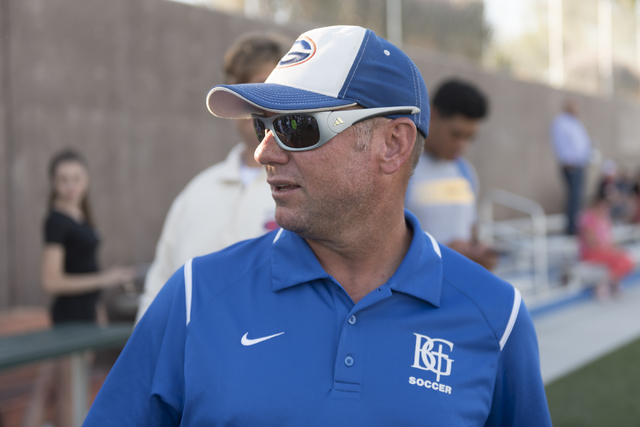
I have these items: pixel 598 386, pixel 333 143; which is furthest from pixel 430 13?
pixel 333 143

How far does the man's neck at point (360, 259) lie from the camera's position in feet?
4.53

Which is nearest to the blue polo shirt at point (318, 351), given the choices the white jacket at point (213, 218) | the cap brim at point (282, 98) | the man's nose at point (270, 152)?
the man's nose at point (270, 152)

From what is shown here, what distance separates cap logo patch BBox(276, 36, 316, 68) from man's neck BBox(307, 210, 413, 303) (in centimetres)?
43

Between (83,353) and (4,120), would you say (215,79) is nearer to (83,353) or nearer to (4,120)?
(4,120)

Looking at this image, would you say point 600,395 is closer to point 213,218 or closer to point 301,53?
point 213,218

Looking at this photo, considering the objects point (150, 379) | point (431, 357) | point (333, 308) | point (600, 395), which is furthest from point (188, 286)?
point (600, 395)

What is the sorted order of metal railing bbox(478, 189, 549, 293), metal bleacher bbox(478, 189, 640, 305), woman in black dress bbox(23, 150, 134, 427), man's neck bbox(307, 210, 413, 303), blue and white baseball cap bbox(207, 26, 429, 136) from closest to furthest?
blue and white baseball cap bbox(207, 26, 429, 136) → man's neck bbox(307, 210, 413, 303) → woman in black dress bbox(23, 150, 134, 427) → metal bleacher bbox(478, 189, 640, 305) → metal railing bbox(478, 189, 549, 293)

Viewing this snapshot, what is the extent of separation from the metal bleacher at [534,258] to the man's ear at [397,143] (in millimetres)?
6086

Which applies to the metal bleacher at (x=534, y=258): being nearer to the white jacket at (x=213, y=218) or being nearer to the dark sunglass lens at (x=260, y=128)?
the white jacket at (x=213, y=218)

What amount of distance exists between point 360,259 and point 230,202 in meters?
0.77

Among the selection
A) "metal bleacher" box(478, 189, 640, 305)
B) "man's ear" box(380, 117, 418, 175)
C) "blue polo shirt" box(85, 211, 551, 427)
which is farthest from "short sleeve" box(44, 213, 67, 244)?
"metal bleacher" box(478, 189, 640, 305)

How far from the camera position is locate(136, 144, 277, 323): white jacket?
74.4 inches

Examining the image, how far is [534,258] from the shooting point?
27.5ft

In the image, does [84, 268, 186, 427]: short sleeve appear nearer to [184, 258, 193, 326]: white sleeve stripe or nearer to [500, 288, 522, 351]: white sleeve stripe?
[184, 258, 193, 326]: white sleeve stripe
